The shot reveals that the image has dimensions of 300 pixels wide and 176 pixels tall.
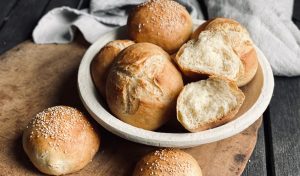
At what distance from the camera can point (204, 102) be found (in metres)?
1.43

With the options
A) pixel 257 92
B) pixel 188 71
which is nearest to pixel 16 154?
pixel 188 71

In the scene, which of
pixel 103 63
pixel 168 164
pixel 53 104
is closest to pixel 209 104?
pixel 168 164

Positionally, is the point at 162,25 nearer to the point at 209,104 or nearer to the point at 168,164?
the point at 209,104

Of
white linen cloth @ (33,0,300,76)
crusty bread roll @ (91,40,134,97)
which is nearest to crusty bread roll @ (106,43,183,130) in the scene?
crusty bread roll @ (91,40,134,97)

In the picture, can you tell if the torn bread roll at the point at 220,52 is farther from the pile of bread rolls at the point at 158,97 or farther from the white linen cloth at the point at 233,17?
the white linen cloth at the point at 233,17

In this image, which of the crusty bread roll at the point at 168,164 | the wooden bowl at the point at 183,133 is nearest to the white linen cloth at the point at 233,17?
the wooden bowl at the point at 183,133

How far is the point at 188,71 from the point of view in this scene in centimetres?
143

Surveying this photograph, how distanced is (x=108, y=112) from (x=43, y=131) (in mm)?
208

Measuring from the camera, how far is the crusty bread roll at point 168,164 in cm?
133

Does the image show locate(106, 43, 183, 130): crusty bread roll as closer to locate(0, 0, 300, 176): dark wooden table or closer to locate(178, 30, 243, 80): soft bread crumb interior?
locate(178, 30, 243, 80): soft bread crumb interior

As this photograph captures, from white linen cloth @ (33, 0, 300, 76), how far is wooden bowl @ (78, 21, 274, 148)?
303mm

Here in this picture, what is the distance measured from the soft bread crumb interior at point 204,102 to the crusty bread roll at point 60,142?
1.01 feet

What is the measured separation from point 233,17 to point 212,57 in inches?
23.1

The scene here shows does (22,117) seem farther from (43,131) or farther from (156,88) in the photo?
(156,88)
